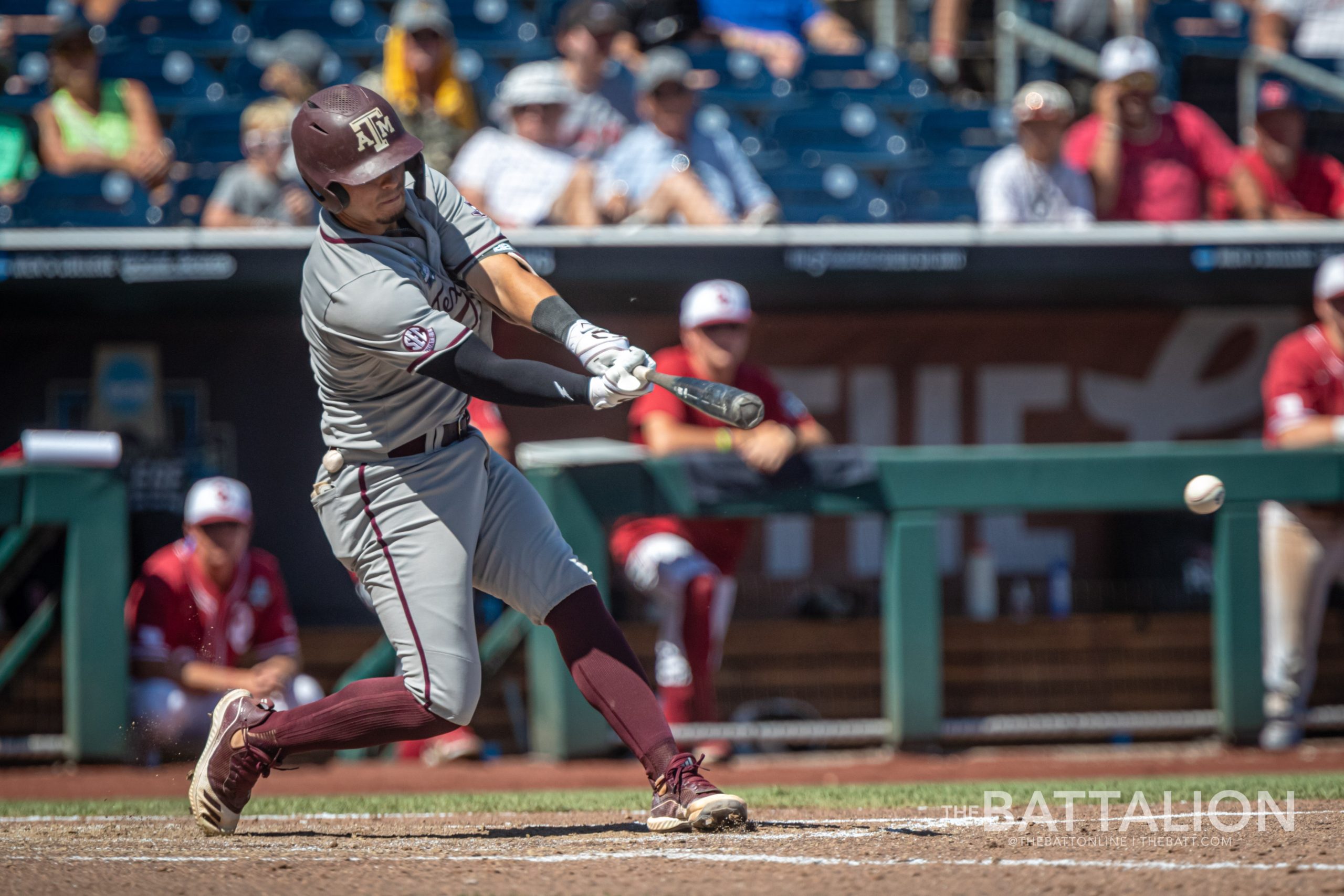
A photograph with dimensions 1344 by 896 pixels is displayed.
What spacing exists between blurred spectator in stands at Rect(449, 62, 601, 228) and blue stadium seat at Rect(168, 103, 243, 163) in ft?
3.88

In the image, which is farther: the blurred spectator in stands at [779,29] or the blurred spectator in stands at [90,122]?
the blurred spectator in stands at [779,29]

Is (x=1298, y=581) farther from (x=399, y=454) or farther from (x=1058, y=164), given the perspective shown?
(x=399, y=454)

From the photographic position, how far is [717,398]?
2.64m

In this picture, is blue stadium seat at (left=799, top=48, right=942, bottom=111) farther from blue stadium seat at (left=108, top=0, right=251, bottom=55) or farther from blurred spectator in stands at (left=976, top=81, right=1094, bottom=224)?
blue stadium seat at (left=108, top=0, right=251, bottom=55)

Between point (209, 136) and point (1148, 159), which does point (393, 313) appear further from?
point (1148, 159)

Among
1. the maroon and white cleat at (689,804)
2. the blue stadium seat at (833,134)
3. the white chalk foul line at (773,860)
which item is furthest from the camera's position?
the blue stadium seat at (833,134)

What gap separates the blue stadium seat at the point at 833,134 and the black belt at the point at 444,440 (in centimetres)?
400

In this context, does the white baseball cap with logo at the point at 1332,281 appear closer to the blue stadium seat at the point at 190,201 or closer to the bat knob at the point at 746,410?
the bat knob at the point at 746,410

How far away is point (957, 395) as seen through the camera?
20.2 feet

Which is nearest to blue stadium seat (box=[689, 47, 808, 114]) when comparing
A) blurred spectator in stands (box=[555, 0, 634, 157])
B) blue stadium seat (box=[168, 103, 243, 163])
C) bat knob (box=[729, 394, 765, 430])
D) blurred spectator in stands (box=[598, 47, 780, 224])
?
blurred spectator in stands (box=[555, 0, 634, 157])

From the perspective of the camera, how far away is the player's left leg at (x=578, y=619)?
306cm

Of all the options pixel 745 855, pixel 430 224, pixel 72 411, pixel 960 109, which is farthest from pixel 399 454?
pixel 960 109

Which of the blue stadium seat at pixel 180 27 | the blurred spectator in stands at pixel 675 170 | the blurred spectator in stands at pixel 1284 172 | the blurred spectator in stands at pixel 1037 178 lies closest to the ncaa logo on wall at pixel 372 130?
the blurred spectator in stands at pixel 675 170

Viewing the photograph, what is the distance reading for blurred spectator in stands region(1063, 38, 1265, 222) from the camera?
6129mm
